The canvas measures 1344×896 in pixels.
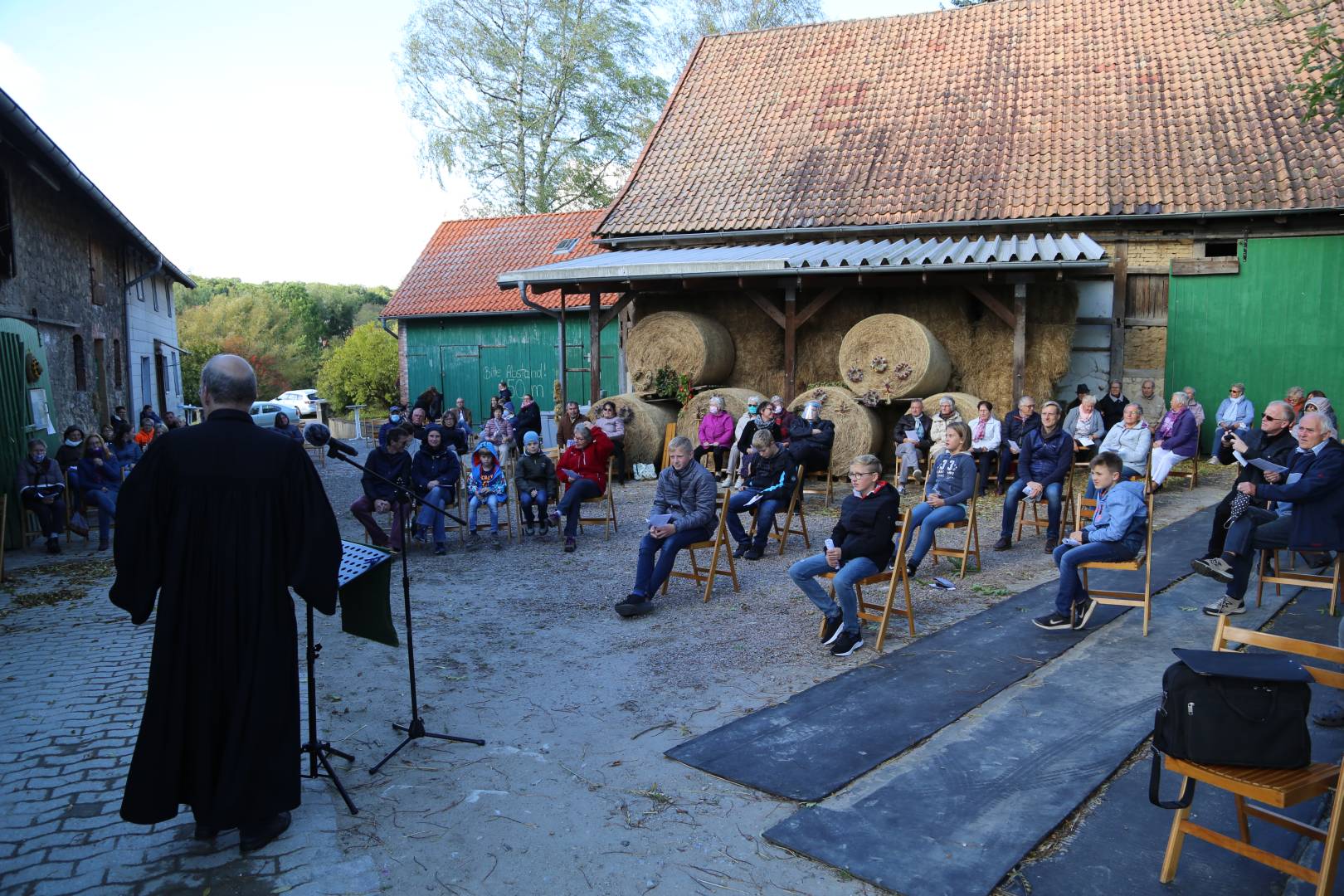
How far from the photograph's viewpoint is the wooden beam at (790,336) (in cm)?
1349

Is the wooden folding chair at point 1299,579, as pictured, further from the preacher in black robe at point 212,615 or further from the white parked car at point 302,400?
the white parked car at point 302,400

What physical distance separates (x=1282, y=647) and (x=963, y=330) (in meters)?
10.6

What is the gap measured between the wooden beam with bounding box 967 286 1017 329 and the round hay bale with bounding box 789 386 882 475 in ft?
7.15

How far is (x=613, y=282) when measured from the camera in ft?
46.6

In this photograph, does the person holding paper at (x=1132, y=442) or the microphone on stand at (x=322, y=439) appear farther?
the person holding paper at (x=1132, y=442)

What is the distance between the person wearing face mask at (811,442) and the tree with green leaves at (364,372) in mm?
21895

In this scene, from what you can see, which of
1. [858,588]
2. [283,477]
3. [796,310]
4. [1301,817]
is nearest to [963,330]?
[796,310]

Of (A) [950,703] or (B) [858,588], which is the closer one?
(A) [950,703]

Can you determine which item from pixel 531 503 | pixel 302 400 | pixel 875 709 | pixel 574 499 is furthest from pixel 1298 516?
pixel 302 400

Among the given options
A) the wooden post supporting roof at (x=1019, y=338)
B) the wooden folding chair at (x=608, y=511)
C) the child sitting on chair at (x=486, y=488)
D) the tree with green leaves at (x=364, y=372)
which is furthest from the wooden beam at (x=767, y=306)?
the tree with green leaves at (x=364, y=372)

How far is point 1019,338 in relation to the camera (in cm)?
1231

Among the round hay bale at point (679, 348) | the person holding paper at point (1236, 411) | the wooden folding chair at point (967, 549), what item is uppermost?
the round hay bale at point (679, 348)

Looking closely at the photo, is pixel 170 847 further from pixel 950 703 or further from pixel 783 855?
pixel 950 703

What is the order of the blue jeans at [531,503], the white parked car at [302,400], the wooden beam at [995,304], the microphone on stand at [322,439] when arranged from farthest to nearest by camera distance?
the white parked car at [302,400] < the wooden beam at [995,304] < the blue jeans at [531,503] < the microphone on stand at [322,439]
